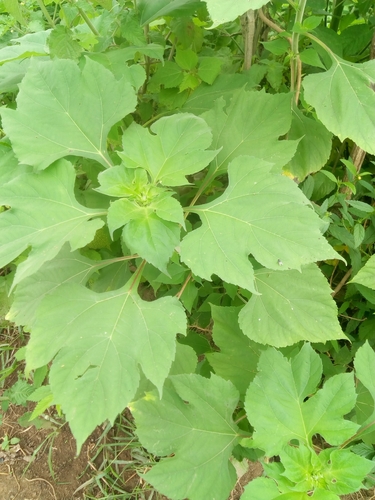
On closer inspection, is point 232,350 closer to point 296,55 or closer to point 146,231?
point 146,231

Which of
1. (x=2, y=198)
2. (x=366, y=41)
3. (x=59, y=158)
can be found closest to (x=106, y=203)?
(x=59, y=158)

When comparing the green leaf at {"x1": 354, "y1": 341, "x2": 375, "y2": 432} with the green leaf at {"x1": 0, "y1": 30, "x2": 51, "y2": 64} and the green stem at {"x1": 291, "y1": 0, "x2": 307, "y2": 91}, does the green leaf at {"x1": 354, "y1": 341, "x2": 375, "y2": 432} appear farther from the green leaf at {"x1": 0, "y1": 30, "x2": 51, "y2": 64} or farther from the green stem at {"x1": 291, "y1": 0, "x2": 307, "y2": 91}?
the green leaf at {"x1": 0, "y1": 30, "x2": 51, "y2": 64}

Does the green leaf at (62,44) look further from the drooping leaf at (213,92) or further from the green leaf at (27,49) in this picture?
the drooping leaf at (213,92)

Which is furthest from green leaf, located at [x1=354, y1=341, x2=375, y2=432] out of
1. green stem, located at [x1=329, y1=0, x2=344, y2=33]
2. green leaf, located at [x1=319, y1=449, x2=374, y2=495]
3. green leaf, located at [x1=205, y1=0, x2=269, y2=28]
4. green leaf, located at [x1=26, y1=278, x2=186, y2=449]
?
green stem, located at [x1=329, y1=0, x2=344, y2=33]

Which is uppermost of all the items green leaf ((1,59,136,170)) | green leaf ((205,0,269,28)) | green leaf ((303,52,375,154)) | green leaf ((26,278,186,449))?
green leaf ((205,0,269,28))

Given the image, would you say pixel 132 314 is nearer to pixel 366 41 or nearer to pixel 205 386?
pixel 205 386

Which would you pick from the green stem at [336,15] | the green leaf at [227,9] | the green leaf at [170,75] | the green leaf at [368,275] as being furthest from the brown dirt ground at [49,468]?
the green stem at [336,15]

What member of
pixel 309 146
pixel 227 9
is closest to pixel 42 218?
pixel 227 9
